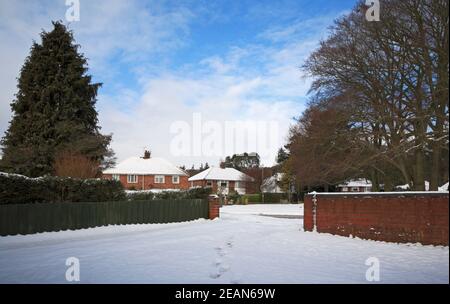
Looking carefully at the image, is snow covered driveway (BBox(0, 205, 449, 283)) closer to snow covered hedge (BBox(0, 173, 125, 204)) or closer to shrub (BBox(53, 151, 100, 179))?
snow covered hedge (BBox(0, 173, 125, 204))

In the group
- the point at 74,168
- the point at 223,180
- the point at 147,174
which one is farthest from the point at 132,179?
the point at 74,168

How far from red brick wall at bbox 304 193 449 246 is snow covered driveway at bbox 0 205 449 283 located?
0.44 meters

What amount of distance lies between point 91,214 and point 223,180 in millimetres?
49245

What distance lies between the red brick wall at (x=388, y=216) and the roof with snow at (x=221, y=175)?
49.4 meters

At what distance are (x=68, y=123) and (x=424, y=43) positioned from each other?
25436 millimetres

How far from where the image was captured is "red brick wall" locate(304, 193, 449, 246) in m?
11.2

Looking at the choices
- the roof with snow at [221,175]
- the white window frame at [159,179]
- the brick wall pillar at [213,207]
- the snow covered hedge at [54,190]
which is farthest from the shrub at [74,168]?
the roof with snow at [221,175]

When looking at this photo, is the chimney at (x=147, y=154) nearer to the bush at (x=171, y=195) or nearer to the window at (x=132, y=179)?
the window at (x=132, y=179)

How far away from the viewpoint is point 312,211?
16.8m

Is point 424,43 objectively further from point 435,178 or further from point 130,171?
point 130,171

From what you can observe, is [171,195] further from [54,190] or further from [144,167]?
[144,167]

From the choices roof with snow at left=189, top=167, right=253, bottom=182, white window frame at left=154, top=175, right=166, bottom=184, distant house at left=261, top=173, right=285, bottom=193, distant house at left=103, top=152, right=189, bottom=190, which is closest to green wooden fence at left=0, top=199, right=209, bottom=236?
distant house at left=103, top=152, right=189, bottom=190

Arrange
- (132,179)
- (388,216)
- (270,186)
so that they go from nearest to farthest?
(388,216) < (132,179) < (270,186)

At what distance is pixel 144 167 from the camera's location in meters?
56.1
